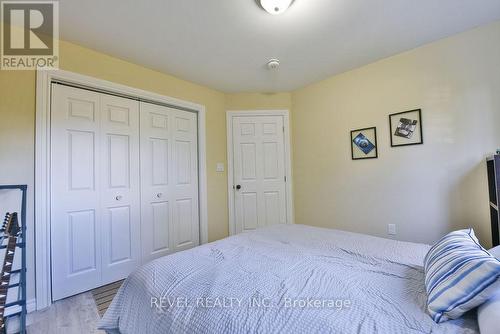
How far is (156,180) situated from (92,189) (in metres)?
0.65

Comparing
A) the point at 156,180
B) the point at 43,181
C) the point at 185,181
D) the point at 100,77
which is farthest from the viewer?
the point at 185,181

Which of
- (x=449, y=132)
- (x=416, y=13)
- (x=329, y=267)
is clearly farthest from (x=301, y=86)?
(x=329, y=267)

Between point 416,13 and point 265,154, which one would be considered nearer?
point 416,13

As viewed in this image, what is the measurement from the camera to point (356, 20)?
1.93 metres

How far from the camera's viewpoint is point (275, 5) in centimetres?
167

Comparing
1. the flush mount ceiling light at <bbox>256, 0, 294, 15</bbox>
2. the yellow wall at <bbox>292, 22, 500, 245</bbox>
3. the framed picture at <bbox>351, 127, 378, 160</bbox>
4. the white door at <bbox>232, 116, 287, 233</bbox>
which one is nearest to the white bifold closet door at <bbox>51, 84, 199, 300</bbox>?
the white door at <bbox>232, 116, 287, 233</bbox>

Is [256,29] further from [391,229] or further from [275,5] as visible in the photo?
[391,229]

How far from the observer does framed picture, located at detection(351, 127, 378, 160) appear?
8.82 feet

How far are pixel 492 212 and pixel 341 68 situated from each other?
78.8 inches

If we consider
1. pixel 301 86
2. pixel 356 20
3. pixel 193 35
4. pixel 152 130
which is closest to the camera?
pixel 356 20

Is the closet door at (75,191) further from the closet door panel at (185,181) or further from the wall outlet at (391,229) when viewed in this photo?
the wall outlet at (391,229)

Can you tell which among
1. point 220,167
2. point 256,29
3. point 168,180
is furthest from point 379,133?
point 168,180

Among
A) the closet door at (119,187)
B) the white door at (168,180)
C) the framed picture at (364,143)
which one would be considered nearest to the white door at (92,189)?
the closet door at (119,187)

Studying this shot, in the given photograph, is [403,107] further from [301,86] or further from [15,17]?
[15,17]
